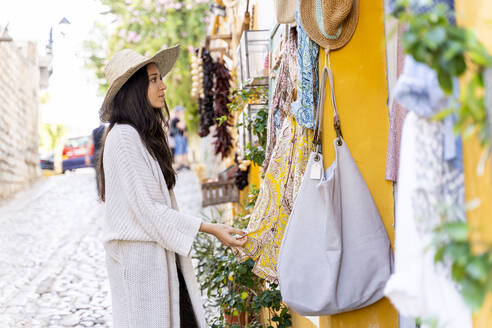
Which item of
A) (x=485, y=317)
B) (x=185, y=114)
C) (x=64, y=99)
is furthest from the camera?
(x=64, y=99)

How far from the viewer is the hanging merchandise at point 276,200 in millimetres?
3082

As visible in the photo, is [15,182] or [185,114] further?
[185,114]

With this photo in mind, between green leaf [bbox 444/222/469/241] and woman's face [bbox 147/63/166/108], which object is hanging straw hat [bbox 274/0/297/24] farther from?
green leaf [bbox 444/222/469/241]

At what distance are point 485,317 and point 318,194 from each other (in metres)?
1.18

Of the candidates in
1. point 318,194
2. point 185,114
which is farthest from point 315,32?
point 185,114

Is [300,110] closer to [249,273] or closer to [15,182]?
[249,273]

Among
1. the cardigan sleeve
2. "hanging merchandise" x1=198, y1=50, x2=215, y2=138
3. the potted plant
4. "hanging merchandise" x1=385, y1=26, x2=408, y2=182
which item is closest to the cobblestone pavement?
the potted plant

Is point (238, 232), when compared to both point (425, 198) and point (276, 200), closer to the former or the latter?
point (276, 200)

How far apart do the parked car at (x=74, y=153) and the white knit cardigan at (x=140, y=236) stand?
17.6m

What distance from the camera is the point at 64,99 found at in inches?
1100

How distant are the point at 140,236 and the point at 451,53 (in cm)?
190

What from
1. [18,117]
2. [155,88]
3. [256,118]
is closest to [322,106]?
[155,88]

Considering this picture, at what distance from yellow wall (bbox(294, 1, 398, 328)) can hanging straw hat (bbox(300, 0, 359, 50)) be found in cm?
4

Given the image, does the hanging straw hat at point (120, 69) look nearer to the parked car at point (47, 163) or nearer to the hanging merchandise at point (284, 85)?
the hanging merchandise at point (284, 85)
